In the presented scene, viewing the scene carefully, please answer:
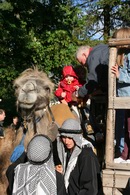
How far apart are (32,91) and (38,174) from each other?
2.03 m

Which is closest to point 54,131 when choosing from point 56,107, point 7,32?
point 56,107

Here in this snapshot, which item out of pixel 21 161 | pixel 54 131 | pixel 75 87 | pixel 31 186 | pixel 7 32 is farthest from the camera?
pixel 7 32

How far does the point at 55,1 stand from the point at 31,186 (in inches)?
410

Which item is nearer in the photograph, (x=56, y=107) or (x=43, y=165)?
(x=43, y=165)

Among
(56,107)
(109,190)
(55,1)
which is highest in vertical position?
(55,1)

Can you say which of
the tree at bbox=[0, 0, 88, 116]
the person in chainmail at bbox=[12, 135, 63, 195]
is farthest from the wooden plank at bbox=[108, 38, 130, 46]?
A: the tree at bbox=[0, 0, 88, 116]

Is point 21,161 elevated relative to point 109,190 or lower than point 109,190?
elevated

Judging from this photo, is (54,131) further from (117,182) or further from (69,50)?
(69,50)

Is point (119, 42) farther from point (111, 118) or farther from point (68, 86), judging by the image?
point (68, 86)

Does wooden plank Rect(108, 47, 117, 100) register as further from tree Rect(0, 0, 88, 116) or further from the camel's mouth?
tree Rect(0, 0, 88, 116)

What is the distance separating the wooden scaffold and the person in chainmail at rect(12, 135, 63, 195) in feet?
3.00

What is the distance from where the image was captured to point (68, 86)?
6020 mm

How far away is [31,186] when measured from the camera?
3611 mm

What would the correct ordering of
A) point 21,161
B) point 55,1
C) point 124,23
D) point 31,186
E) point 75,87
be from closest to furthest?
point 31,186 < point 21,161 < point 75,87 < point 55,1 < point 124,23
